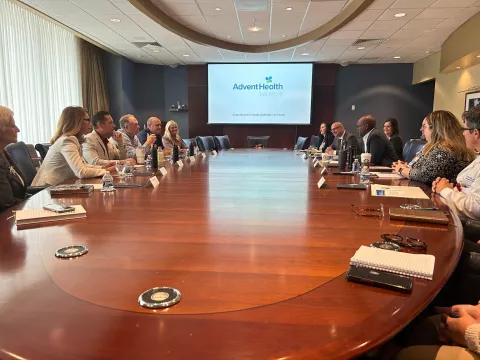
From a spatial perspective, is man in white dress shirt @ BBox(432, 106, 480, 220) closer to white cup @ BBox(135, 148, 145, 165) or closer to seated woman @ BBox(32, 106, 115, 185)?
seated woman @ BBox(32, 106, 115, 185)

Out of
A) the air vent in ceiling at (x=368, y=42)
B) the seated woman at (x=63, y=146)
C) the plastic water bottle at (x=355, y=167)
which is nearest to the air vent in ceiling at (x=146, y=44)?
the air vent in ceiling at (x=368, y=42)

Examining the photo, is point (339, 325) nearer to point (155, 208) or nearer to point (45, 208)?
point (155, 208)

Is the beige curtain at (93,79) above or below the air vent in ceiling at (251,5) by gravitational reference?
below

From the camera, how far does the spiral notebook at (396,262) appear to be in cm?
95

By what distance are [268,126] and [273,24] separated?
3973 millimetres

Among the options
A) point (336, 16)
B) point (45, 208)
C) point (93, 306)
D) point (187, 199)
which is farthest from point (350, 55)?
point (93, 306)

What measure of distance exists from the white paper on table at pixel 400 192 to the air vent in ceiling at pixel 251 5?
12.7 feet

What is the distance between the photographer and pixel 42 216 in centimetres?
147

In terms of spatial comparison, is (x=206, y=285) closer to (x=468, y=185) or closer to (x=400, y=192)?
(x=400, y=192)

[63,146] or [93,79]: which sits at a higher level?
[93,79]

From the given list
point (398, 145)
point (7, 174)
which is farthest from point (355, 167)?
point (7, 174)

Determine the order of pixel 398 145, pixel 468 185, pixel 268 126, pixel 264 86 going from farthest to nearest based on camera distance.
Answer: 1. pixel 268 126
2. pixel 264 86
3. pixel 398 145
4. pixel 468 185

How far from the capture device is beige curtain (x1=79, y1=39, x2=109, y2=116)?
25.6 ft

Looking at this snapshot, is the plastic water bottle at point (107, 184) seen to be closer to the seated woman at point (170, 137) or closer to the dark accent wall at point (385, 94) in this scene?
the seated woman at point (170, 137)
